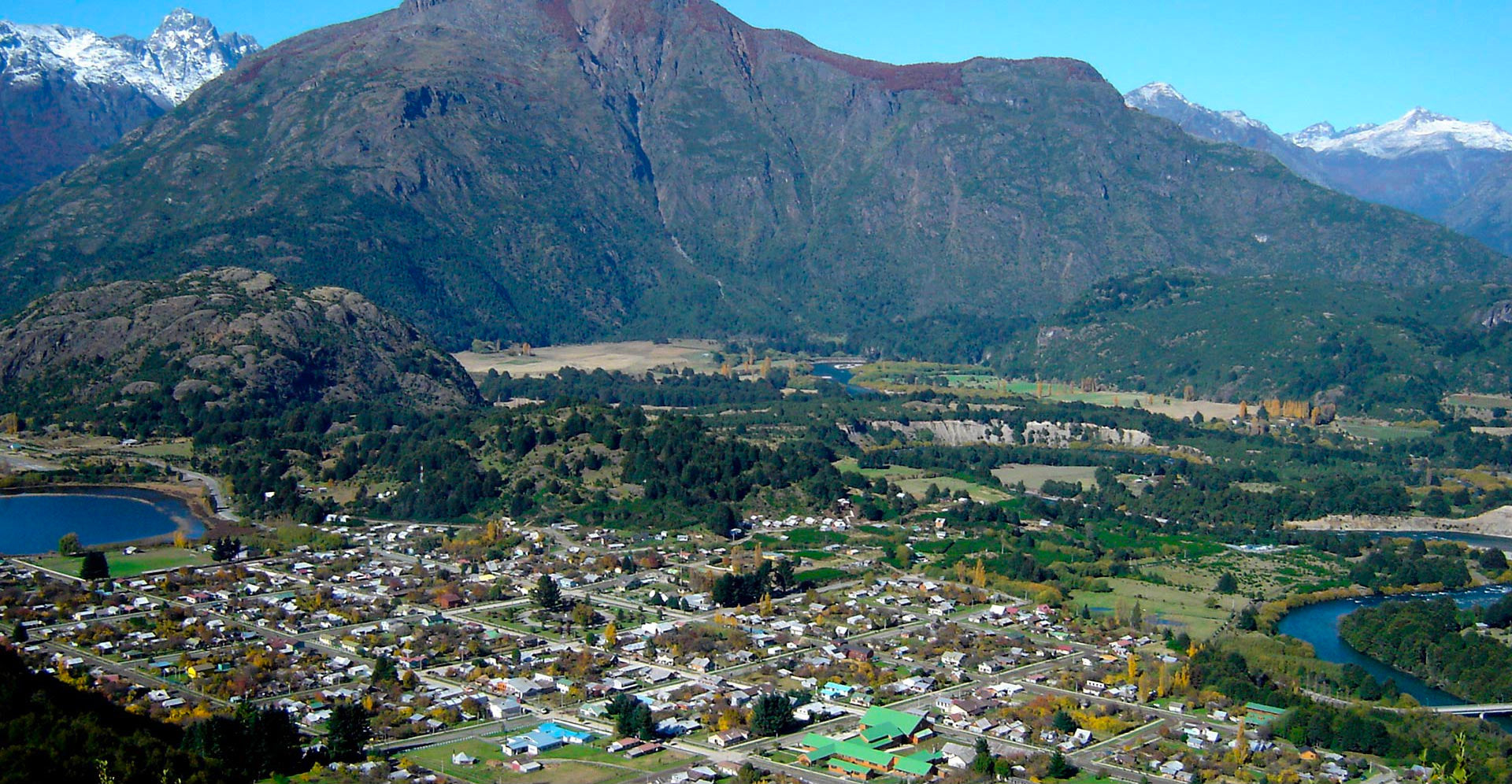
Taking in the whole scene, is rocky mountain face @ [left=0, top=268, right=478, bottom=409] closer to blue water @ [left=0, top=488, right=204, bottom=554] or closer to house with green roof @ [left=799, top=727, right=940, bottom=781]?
blue water @ [left=0, top=488, right=204, bottom=554]

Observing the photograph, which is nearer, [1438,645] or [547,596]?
[1438,645]

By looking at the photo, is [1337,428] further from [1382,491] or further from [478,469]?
[478,469]

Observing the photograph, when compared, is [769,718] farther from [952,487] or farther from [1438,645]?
[952,487]

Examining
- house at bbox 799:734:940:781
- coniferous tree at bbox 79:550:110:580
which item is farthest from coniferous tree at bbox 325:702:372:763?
coniferous tree at bbox 79:550:110:580

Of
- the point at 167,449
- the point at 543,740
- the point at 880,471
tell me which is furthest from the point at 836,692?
the point at 167,449

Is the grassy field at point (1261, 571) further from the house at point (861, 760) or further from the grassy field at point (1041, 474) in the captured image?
A: the house at point (861, 760)
